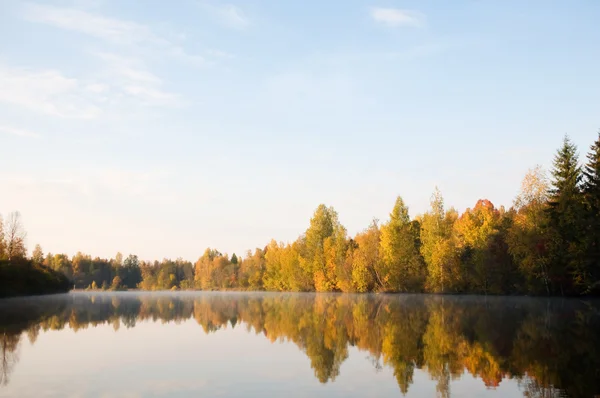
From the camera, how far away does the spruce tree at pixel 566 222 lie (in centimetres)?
5784

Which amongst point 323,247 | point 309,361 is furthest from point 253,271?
point 309,361

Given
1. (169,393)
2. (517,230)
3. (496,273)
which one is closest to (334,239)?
(496,273)

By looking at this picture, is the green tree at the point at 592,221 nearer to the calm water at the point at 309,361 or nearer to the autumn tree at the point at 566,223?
the autumn tree at the point at 566,223

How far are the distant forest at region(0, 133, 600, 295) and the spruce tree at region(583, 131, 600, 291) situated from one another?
11cm

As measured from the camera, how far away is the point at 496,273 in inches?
3004

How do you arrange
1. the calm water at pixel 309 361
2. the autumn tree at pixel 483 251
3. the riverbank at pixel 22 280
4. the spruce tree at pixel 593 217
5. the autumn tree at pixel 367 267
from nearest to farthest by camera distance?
1. the calm water at pixel 309 361
2. the spruce tree at pixel 593 217
3. the riverbank at pixel 22 280
4. the autumn tree at pixel 483 251
5. the autumn tree at pixel 367 267

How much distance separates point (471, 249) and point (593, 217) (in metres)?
28.7

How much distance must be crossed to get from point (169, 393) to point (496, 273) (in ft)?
231

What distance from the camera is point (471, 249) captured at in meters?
82.9

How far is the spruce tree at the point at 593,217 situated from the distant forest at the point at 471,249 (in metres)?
0.11

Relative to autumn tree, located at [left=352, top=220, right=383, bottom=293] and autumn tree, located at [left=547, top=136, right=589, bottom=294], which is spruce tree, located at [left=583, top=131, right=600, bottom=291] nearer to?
autumn tree, located at [left=547, top=136, right=589, bottom=294]

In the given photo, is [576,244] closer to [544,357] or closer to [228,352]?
[544,357]

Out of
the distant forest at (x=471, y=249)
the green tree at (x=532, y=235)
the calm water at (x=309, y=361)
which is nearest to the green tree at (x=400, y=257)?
the distant forest at (x=471, y=249)

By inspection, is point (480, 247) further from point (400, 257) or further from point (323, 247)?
point (323, 247)
